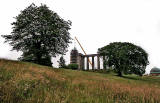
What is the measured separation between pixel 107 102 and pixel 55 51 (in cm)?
2953

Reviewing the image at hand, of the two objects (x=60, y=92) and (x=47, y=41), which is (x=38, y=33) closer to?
(x=47, y=41)

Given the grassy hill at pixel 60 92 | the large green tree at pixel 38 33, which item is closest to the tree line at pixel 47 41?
the large green tree at pixel 38 33

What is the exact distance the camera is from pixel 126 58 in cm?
3438

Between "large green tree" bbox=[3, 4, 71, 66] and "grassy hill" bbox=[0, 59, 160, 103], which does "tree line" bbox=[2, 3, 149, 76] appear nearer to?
"large green tree" bbox=[3, 4, 71, 66]

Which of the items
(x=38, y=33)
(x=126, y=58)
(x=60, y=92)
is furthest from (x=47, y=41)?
(x=60, y=92)

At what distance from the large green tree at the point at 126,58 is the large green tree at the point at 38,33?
13883 millimetres

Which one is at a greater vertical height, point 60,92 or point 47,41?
point 47,41

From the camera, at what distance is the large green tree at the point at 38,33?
99.8ft

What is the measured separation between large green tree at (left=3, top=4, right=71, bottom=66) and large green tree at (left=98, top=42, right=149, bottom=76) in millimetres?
13883

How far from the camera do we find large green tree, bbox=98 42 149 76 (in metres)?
34.5

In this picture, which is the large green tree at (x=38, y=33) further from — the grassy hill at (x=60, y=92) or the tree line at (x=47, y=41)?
the grassy hill at (x=60, y=92)

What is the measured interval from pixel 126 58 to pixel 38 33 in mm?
24476

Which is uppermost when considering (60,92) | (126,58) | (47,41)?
(47,41)

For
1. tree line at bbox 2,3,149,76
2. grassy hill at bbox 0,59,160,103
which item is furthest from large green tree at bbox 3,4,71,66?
grassy hill at bbox 0,59,160,103
